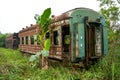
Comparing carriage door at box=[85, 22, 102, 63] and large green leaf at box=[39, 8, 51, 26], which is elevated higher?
large green leaf at box=[39, 8, 51, 26]

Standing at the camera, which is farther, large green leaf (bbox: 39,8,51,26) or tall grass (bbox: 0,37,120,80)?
large green leaf (bbox: 39,8,51,26)

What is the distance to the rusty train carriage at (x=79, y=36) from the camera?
9102mm

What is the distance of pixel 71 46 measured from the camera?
358 inches

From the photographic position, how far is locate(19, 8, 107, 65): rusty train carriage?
910 centimetres

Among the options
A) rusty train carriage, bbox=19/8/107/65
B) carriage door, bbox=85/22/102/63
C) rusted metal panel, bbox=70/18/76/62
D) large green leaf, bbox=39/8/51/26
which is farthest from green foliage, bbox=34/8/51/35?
carriage door, bbox=85/22/102/63

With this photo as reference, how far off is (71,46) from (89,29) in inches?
44.9

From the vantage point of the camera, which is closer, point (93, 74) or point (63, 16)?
point (93, 74)

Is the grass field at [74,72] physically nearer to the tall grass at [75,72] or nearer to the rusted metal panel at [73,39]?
the tall grass at [75,72]

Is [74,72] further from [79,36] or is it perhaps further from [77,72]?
[79,36]

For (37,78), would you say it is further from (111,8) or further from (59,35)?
(111,8)

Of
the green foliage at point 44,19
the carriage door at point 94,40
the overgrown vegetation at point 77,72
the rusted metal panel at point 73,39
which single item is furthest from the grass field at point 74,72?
the green foliage at point 44,19

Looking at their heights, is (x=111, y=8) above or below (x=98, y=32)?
above

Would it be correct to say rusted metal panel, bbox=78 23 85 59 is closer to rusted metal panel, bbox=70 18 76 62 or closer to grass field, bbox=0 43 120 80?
rusted metal panel, bbox=70 18 76 62

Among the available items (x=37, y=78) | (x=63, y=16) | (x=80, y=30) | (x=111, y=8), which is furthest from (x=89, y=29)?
(x=111, y=8)
